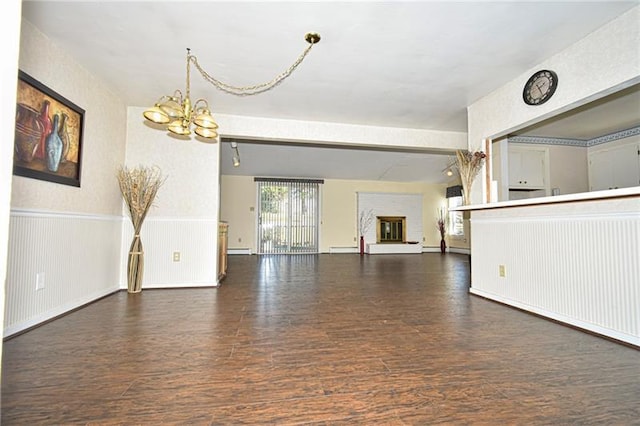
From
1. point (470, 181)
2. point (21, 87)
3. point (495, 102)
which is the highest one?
point (495, 102)

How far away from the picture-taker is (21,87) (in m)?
2.14

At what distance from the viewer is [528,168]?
193 inches

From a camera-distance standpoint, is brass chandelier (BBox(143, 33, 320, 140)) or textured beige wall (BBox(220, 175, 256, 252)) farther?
textured beige wall (BBox(220, 175, 256, 252))

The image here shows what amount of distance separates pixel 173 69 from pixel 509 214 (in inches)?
146

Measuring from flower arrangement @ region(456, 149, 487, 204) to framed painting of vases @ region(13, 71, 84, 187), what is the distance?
4.09m

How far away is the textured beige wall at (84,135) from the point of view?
224cm

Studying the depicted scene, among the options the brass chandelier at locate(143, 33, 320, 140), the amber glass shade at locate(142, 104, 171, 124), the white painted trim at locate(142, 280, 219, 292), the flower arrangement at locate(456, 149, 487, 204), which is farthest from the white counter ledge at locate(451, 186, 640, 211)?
the white painted trim at locate(142, 280, 219, 292)

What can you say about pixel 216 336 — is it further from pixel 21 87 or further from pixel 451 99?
pixel 451 99

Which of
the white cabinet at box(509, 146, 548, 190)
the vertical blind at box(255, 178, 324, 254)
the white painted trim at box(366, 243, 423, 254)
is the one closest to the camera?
the white cabinet at box(509, 146, 548, 190)

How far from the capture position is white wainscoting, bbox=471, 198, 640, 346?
2.08 metres

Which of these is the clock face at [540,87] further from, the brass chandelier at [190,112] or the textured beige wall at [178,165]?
the textured beige wall at [178,165]

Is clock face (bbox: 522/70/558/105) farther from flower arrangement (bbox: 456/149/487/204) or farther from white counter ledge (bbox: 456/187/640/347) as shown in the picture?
white counter ledge (bbox: 456/187/640/347)

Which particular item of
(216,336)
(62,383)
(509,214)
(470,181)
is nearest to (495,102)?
(470,181)

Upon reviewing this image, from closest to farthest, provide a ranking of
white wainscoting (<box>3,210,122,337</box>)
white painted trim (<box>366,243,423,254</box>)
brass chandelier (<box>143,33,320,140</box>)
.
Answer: white wainscoting (<box>3,210,122,337</box>) → brass chandelier (<box>143,33,320,140</box>) → white painted trim (<box>366,243,423,254</box>)
